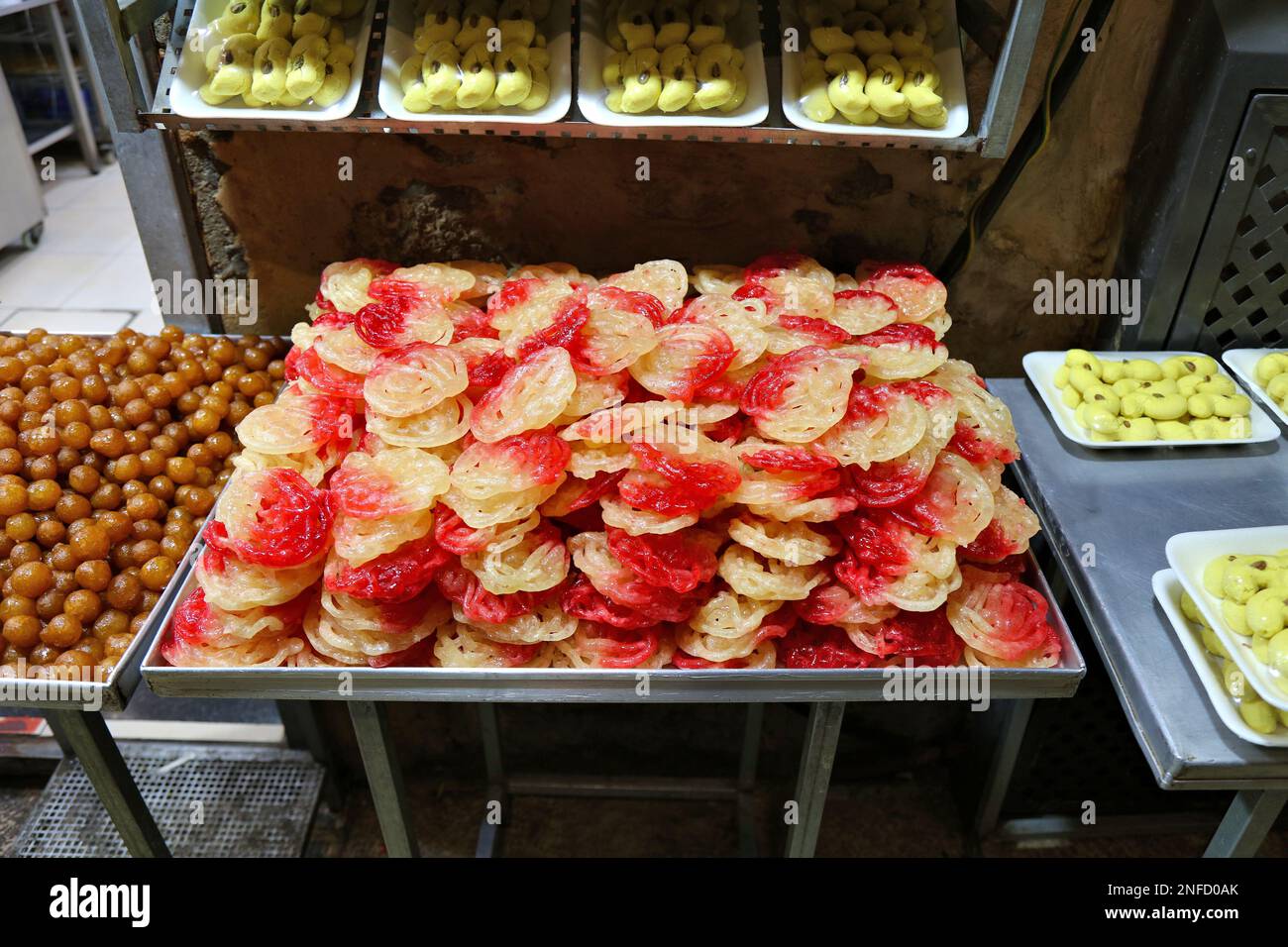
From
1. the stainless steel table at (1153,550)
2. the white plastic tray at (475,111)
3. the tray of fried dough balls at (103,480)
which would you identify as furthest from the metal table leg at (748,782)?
the white plastic tray at (475,111)

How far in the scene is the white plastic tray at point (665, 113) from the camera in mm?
1835

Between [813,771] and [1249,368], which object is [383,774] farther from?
[1249,368]

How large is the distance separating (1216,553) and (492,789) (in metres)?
2.11

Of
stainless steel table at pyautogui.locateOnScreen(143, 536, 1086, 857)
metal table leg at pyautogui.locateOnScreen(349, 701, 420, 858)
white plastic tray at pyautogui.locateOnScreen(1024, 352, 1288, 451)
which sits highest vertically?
white plastic tray at pyautogui.locateOnScreen(1024, 352, 1288, 451)

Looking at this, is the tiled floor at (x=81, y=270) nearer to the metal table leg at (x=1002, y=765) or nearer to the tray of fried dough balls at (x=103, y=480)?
the tray of fried dough balls at (x=103, y=480)

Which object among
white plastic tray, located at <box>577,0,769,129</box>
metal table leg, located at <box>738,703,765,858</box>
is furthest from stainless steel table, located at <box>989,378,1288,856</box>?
metal table leg, located at <box>738,703,765,858</box>

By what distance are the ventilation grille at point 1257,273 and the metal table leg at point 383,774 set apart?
2.14m

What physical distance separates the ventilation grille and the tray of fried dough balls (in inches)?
92.7

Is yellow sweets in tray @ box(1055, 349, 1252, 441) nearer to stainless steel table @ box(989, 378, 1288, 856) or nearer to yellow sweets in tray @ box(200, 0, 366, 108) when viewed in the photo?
stainless steel table @ box(989, 378, 1288, 856)

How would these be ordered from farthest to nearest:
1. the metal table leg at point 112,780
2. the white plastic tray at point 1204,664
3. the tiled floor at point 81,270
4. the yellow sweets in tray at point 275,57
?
the tiled floor at point 81,270 → the metal table leg at point 112,780 → the yellow sweets in tray at point 275,57 → the white plastic tray at point 1204,664

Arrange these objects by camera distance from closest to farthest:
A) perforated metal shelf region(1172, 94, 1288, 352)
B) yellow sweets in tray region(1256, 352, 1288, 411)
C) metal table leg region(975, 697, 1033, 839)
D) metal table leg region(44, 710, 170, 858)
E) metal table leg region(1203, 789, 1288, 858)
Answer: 1. metal table leg region(1203, 789, 1288, 858)
2. metal table leg region(44, 710, 170, 858)
3. perforated metal shelf region(1172, 94, 1288, 352)
4. yellow sweets in tray region(1256, 352, 1288, 411)
5. metal table leg region(975, 697, 1033, 839)

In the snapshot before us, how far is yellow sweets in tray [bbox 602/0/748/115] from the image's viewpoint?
1.82 meters

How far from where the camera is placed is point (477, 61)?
6.04 ft
